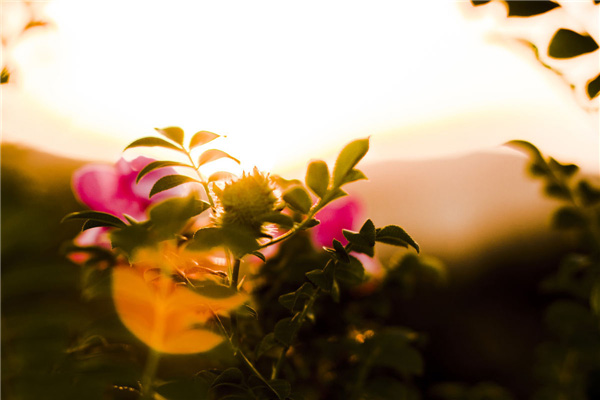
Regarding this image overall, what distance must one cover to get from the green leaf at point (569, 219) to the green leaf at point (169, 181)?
3.49 ft

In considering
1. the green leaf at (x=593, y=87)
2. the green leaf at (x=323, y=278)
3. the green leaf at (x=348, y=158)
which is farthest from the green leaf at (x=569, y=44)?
the green leaf at (x=323, y=278)

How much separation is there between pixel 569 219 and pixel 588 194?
0.08 metres

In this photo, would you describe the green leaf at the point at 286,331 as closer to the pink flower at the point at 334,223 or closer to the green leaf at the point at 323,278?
the green leaf at the point at 323,278

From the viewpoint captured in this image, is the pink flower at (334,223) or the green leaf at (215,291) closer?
the green leaf at (215,291)

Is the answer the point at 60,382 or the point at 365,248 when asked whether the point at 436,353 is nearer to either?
the point at 365,248

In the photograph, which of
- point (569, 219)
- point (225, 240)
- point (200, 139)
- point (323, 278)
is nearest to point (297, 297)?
point (323, 278)

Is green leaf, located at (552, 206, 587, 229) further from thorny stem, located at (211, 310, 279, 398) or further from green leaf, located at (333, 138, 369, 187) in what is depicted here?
thorny stem, located at (211, 310, 279, 398)

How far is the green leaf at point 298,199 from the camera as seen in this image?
2.07 feet

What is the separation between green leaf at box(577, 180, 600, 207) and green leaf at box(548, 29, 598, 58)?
27.2 inches

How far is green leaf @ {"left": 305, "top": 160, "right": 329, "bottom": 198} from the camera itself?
646 mm

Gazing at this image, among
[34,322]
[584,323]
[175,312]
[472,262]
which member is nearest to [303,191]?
[175,312]

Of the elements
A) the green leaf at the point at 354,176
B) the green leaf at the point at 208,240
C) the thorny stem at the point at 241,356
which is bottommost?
the thorny stem at the point at 241,356

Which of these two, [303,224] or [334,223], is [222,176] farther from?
[334,223]

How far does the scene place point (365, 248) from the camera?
0.60 meters
